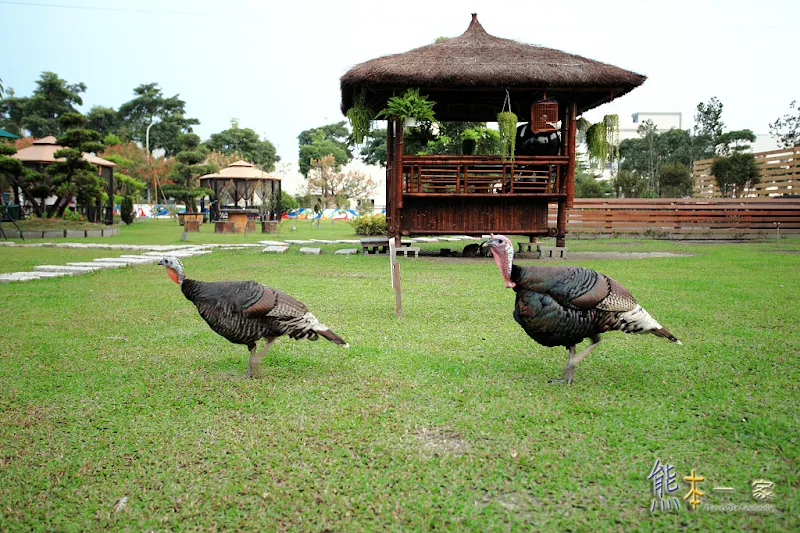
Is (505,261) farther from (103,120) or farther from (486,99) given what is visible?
(103,120)

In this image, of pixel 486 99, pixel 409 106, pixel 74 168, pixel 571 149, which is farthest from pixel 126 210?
pixel 571 149

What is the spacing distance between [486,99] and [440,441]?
13026 mm

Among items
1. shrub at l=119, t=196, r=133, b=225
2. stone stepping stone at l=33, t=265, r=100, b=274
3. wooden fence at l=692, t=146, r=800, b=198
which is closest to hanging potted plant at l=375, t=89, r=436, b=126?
stone stepping stone at l=33, t=265, r=100, b=274

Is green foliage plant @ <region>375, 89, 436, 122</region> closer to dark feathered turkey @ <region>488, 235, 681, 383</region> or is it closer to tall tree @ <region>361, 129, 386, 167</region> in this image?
dark feathered turkey @ <region>488, 235, 681, 383</region>

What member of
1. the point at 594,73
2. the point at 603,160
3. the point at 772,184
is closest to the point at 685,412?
the point at 594,73

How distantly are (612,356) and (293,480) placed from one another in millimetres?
3286

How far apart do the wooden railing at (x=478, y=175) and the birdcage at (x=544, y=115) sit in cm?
→ 69

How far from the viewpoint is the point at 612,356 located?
5.29 m

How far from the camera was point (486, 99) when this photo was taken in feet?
50.1

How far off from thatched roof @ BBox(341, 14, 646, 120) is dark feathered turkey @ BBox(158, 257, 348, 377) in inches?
365

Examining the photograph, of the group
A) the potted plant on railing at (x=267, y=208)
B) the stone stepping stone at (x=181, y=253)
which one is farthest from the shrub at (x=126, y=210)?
the stone stepping stone at (x=181, y=253)

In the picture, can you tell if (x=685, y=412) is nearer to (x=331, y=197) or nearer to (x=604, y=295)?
(x=604, y=295)

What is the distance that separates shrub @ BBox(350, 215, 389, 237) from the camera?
23548 millimetres

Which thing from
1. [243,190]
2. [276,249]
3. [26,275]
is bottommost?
[26,275]
